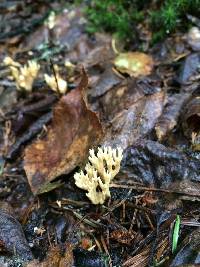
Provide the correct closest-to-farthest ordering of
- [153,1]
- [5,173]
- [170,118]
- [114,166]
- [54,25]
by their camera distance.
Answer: [114,166] < [170,118] < [5,173] < [153,1] < [54,25]

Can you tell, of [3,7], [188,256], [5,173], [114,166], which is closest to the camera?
[188,256]

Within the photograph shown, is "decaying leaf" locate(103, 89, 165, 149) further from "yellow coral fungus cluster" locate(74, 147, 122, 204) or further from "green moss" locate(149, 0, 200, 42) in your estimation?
"green moss" locate(149, 0, 200, 42)

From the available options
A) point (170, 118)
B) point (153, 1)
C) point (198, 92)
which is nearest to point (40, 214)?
point (170, 118)

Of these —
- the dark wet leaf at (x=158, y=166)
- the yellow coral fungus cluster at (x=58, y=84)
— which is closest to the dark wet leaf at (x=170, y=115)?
the dark wet leaf at (x=158, y=166)

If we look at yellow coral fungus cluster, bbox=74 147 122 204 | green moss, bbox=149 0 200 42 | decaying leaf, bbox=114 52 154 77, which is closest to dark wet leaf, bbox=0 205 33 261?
yellow coral fungus cluster, bbox=74 147 122 204

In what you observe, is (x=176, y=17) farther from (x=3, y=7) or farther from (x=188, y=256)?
(x=3, y=7)

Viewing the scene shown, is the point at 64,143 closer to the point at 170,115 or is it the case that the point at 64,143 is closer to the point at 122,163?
the point at 122,163
